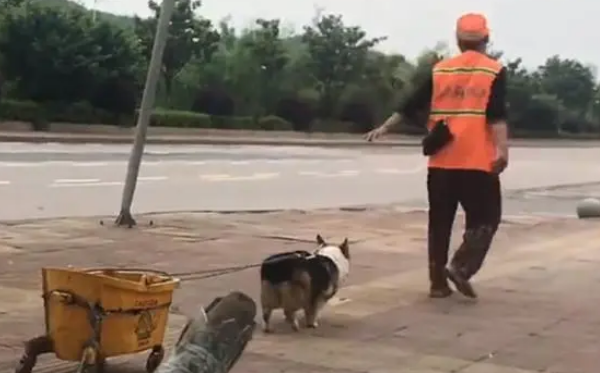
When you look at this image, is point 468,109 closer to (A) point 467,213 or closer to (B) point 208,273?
(A) point 467,213

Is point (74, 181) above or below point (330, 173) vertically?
above

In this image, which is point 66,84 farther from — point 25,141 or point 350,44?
point 350,44

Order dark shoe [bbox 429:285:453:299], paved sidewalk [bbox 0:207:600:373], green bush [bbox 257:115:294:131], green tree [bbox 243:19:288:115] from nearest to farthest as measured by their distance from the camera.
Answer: paved sidewalk [bbox 0:207:600:373]
dark shoe [bbox 429:285:453:299]
green bush [bbox 257:115:294:131]
green tree [bbox 243:19:288:115]

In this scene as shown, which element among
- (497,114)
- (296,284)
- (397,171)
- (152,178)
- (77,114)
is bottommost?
(397,171)

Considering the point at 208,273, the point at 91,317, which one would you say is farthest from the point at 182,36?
the point at 91,317

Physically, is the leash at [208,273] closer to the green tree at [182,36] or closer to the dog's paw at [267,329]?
the dog's paw at [267,329]

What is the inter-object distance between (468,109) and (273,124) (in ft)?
164

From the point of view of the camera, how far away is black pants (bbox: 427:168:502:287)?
862cm

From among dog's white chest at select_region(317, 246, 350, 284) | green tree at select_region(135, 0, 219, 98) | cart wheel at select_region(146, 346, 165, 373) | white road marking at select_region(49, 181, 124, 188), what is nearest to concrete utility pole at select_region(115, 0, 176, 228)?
dog's white chest at select_region(317, 246, 350, 284)

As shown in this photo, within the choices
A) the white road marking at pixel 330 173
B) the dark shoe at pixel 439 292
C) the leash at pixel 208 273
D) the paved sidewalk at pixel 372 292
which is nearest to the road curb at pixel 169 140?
the white road marking at pixel 330 173

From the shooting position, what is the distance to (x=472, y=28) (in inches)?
339

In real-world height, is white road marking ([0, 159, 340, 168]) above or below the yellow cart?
below

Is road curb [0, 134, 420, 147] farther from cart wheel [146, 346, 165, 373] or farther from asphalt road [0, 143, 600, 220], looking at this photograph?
cart wheel [146, 346, 165, 373]

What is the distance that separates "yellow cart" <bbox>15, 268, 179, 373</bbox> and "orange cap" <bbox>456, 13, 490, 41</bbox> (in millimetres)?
3771
